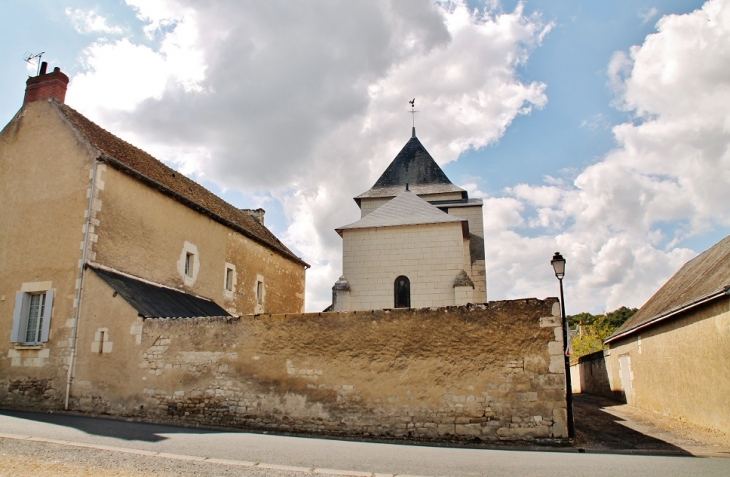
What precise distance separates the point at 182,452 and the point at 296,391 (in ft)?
9.05

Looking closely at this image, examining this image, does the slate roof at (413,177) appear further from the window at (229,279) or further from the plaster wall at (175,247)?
the window at (229,279)

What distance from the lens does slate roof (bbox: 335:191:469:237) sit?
17116 millimetres

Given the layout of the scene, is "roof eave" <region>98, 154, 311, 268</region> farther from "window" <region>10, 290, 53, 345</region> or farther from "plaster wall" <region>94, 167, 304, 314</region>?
"window" <region>10, 290, 53, 345</region>

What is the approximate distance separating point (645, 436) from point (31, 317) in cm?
1421

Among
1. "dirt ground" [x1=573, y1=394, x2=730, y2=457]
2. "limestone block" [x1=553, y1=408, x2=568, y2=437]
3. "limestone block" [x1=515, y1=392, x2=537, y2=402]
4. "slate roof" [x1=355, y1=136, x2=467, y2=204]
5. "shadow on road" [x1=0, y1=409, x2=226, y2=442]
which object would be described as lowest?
"dirt ground" [x1=573, y1=394, x2=730, y2=457]

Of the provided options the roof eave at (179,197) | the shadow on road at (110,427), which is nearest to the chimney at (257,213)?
the roof eave at (179,197)

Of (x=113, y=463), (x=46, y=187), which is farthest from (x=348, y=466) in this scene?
(x=46, y=187)

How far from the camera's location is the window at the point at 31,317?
39.2 ft

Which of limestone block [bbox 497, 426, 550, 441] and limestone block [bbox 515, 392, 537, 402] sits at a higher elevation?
limestone block [bbox 515, 392, 537, 402]

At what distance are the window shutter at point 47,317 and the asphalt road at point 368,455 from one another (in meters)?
3.26

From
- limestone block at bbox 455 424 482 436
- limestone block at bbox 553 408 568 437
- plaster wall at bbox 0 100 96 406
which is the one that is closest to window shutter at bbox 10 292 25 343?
plaster wall at bbox 0 100 96 406

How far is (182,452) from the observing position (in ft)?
22.6

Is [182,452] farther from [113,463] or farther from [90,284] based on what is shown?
[90,284]

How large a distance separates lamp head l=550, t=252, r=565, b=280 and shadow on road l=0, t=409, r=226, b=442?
290 inches
